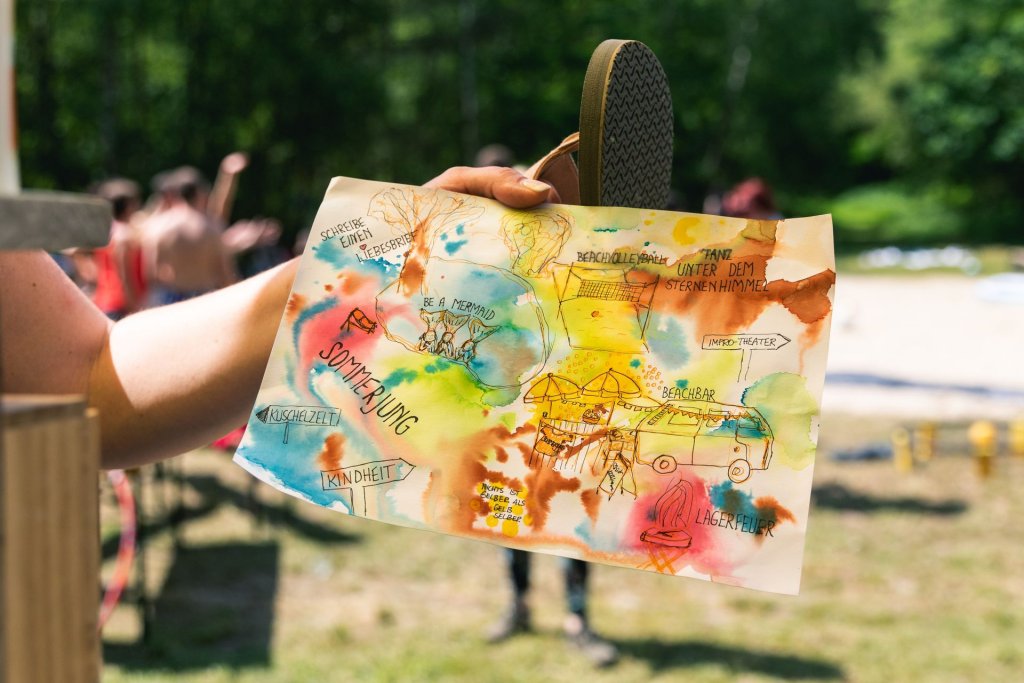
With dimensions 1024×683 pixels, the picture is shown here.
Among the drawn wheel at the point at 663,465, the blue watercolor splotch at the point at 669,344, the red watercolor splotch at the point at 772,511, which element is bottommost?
the red watercolor splotch at the point at 772,511

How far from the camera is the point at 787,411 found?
0.87 meters

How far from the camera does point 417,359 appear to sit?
3.07ft

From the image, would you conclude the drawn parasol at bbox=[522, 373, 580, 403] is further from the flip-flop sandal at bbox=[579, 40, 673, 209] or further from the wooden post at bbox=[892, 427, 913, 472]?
the wooden post at bbox=[892, 427, 913, 472]

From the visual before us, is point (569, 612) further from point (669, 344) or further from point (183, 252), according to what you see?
point (669, 344)

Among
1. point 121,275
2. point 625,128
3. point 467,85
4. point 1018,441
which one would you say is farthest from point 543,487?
point 467,85

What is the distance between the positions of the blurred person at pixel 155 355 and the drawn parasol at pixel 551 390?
170mm

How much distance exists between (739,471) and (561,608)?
13.4 ft

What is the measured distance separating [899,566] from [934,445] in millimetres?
2168

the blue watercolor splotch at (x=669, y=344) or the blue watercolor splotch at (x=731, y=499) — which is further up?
the blue watercolor splotch at (x=669, y=344)

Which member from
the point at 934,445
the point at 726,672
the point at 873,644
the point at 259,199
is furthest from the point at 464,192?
the point at 259,199

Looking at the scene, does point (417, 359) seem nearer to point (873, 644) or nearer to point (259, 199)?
point (873, 644)

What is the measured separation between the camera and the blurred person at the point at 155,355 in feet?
3.22

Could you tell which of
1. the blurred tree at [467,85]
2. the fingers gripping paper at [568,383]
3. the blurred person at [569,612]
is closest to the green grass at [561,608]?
the blurred person at [569,612]

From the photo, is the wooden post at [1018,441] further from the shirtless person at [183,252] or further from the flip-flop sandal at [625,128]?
the flip-flop sandal at [625,128]
